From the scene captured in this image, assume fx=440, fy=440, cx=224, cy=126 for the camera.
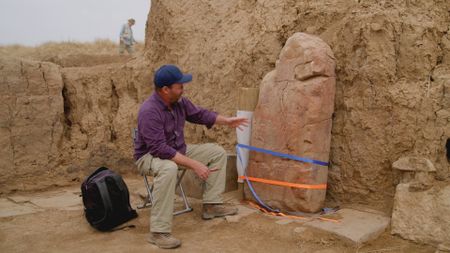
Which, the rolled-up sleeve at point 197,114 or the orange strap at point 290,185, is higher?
the rolled-up sleeve at point 197,114

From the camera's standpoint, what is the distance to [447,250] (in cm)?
311

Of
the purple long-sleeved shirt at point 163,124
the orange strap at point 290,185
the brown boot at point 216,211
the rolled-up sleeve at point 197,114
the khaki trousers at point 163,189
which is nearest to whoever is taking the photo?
the khaki trousers at point 163,189

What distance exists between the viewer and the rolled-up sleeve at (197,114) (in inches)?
167

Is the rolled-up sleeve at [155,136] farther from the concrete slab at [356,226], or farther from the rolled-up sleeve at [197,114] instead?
the concrete slab at [356,226]

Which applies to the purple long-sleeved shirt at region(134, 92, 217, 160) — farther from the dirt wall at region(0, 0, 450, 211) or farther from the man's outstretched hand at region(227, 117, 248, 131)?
the dirt wall at region(0, 0, 450, 211)

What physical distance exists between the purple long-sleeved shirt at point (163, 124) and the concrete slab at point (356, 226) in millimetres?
1364

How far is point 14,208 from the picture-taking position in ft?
16.3

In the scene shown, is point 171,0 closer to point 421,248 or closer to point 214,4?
point 214,4

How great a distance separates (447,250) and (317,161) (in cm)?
129

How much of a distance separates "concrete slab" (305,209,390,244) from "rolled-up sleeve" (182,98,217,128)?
1.35m

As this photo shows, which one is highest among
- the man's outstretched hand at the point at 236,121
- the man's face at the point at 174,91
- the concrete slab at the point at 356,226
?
the man's face at the point at 174,91

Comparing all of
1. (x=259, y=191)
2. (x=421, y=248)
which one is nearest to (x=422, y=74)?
(x=421, y=248)

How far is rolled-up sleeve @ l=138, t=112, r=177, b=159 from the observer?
3703mm

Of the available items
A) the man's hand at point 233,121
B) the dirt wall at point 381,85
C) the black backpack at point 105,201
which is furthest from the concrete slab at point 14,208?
the dirt wall at point 381,85
